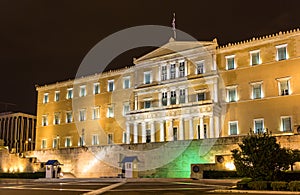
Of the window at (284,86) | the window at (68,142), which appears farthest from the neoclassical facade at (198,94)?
the window at (68,142)

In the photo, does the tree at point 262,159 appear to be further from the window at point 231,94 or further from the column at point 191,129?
the window at point 231,94

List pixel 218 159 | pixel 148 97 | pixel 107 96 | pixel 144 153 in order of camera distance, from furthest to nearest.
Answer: pixel 107 96 → pixel 148 97 → pixel 144 153 → pixel 218 159

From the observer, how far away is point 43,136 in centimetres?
6034

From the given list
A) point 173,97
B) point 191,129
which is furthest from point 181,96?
point 191,129

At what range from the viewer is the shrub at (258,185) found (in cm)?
1992

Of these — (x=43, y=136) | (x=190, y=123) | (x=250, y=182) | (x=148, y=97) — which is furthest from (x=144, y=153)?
(x=43, y=136)

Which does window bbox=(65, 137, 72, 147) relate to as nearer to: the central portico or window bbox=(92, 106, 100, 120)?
window bbox=(92, 106, 100, 120)

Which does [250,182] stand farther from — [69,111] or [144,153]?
[69,111]

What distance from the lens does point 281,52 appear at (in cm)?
4069

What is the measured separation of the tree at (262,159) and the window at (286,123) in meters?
17.6

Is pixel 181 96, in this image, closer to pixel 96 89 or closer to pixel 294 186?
pixel 96 89

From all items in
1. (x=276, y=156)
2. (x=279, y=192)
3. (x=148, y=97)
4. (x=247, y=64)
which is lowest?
(x=279, y=192)

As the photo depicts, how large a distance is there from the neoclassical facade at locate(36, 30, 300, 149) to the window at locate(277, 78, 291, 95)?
0.10 meters

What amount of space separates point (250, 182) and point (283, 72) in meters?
23.0
